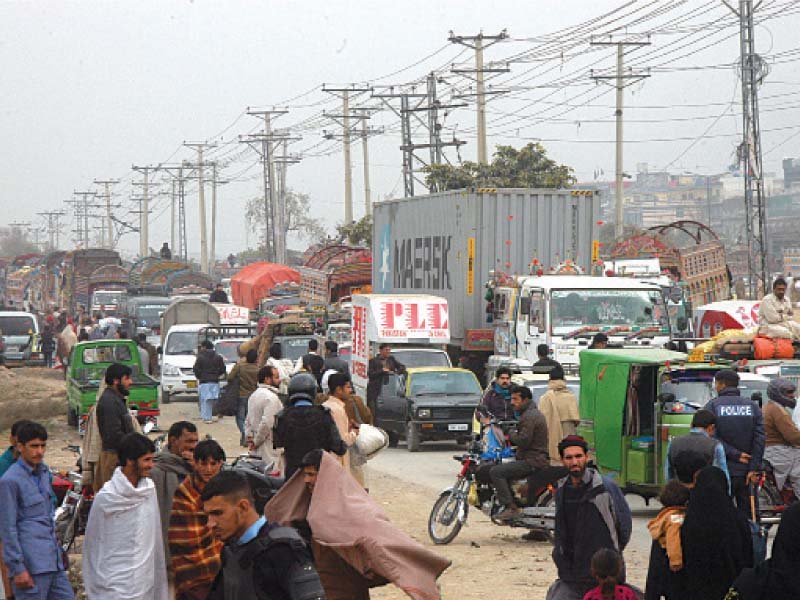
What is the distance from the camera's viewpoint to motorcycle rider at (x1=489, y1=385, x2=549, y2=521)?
1441cm

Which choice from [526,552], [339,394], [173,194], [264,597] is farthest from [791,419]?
[173,194]

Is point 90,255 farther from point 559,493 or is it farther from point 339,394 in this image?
point 559,493

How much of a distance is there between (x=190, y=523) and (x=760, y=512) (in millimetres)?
7854

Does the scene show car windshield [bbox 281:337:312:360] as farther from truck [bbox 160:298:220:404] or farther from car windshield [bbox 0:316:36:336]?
car windshield [bbox 0:316:36:336]

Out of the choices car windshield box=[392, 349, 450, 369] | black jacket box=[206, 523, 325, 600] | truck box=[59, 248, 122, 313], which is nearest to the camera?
black jacket box=[206, 523, 325, 600]

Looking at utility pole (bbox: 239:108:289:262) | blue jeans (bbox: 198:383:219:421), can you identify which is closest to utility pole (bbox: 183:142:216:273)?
utility pole (bbox: 239:108:289:262)

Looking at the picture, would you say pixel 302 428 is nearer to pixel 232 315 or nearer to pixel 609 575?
pixel 609 575

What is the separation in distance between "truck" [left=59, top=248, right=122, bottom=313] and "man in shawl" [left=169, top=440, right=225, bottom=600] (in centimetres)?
5951

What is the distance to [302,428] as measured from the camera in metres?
11.2

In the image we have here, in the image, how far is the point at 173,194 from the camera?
13350 centimetres

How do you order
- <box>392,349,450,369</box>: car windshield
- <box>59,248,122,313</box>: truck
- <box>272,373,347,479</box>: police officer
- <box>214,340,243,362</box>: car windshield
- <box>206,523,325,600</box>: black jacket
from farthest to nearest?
<box>59,248,122,313</box>: truck → <box>214,340,243,362</box>: car windshield → <box>392,349,450,369</box>: car windshield → <box>272,373,347,479</box>: police officer → <box>206,523,325,600</box>: black jacket

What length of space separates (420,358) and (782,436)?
13.9 m

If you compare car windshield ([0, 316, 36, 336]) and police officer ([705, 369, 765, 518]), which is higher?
car windshield ([0, 316, 36, 336])

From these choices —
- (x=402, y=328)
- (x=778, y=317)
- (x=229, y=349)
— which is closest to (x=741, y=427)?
(x=778, y=317)
